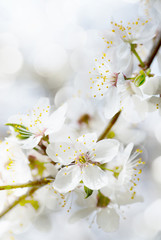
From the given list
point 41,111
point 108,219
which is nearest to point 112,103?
point 41,111

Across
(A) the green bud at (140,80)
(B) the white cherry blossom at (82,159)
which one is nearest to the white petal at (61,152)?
(B) the white cherry blossom at (82,159)

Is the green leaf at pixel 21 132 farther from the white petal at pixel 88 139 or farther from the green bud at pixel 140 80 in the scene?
the green bud at pixel 140 80

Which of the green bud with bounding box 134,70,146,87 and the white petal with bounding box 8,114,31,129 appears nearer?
the green bud with bounding box 134,70,146,87

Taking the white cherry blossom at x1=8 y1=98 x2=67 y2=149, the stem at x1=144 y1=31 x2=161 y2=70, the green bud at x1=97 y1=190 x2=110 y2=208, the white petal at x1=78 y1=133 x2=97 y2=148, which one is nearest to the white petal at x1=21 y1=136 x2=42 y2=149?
the white cherry blossom at x1=8 y1=98 x2=67 y2=149

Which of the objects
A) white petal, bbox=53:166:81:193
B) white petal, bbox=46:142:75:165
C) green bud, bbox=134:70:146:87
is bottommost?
white petal, bbox=53:166:81:193

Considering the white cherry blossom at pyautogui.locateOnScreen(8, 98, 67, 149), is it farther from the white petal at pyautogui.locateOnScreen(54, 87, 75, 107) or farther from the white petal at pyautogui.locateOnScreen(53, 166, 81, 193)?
the white petal at pyautogui.locateOnScreen(54, 87, 75, 107)

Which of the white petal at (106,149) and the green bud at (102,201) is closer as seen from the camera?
the white petal at (106,149)
